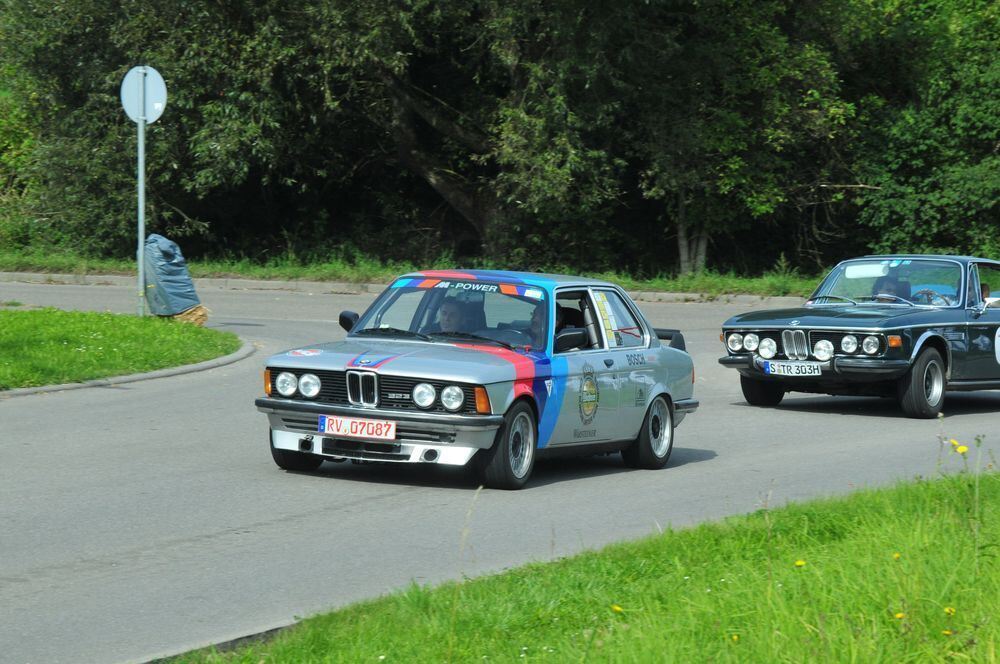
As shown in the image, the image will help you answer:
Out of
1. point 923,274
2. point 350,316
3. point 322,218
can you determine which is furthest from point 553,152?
point 350,316

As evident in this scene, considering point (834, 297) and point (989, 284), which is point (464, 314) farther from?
point (989, 284)

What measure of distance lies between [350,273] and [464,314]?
2078 cm

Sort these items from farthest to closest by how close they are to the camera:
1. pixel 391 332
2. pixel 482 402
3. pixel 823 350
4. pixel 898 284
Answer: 1. pixel 898 284
2. pixel 823 350
3. pixel 391 332
4. pixel 482 402

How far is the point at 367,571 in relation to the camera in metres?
6.91

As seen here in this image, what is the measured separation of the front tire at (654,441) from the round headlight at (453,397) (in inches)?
84.8

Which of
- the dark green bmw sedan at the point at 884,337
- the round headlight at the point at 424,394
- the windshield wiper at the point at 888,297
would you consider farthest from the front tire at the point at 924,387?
the round headlight at the point at 424,394

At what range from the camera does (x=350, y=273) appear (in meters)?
30.8

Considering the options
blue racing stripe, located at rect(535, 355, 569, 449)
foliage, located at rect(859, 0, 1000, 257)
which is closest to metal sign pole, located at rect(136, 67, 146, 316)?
blue racing stripe, located at rect(535, 355, 569, 449)

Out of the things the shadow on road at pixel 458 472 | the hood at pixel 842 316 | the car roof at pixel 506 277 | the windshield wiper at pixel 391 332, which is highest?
the car roof at pixel 506 277

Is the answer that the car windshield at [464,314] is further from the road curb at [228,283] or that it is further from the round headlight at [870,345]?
the road curb at [228,283]

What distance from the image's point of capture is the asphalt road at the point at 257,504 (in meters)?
6.14

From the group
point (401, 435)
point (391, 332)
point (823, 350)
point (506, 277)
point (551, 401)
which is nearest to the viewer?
point (401, 435)

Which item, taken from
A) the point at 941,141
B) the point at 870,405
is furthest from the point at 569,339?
the point at 941,141

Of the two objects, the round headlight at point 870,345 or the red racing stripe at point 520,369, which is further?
the round headlight at point 870,345
